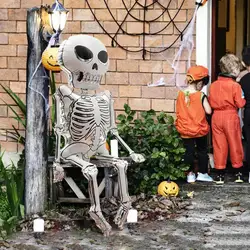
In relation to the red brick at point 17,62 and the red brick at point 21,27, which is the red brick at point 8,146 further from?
the red brick at point 21,27

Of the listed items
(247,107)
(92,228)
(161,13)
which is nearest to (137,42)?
(161,13)

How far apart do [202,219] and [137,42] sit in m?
2.58

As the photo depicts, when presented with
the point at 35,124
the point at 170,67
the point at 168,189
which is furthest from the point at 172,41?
the point at 35,124

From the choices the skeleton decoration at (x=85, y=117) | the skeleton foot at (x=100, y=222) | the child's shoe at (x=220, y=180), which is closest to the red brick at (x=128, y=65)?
the child's shoe at (x=220, y=180)

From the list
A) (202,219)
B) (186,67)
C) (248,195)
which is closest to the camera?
(202,219)

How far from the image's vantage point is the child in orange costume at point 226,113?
885cm

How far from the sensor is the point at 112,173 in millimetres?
7902

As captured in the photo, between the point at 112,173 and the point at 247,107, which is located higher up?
the point at 247,107

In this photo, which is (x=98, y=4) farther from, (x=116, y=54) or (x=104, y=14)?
(x=116, y=54)

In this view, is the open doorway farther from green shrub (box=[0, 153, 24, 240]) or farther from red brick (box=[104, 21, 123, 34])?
green shrub (box=[0, 153, 24, 240])

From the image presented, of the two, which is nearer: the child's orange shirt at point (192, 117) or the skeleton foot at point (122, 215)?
the skeleton foot at point (122, 215)

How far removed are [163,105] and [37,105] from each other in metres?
2.11

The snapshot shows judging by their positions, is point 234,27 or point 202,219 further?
point 234,27

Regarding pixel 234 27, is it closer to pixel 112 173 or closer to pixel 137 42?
pixel 137 42
